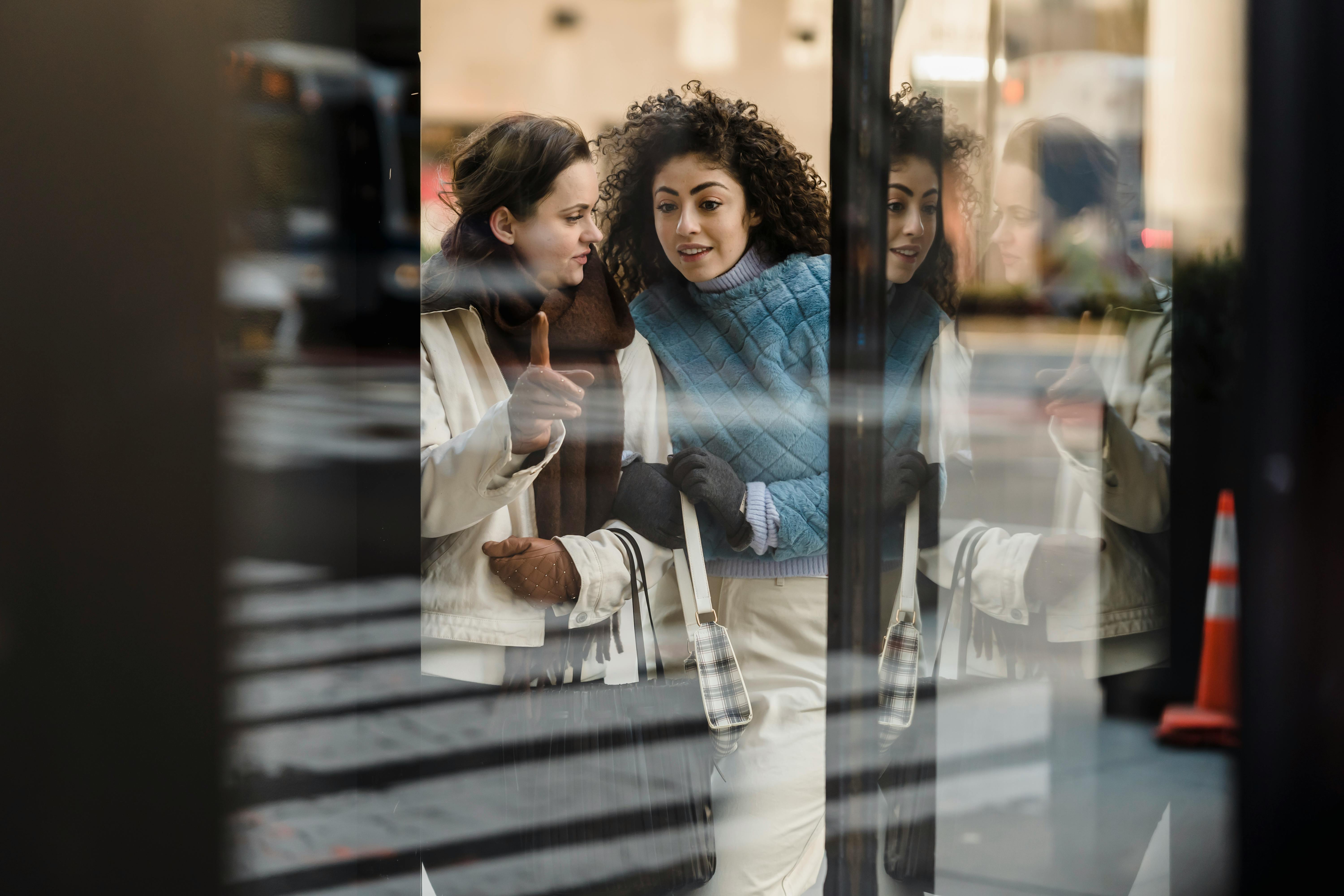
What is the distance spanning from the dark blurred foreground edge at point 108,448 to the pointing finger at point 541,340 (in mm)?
654

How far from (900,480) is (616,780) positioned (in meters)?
0.94

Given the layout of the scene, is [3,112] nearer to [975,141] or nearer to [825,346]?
[825,346]

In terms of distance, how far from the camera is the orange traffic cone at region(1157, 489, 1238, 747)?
7.42 ft

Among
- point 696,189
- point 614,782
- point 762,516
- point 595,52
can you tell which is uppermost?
point 595,52

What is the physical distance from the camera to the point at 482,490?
7.75ft

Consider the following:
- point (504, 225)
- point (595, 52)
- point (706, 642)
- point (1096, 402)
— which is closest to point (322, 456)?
point (504, 225)

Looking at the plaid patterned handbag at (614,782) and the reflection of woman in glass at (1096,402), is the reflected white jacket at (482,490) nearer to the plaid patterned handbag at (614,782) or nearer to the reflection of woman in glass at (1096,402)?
the plaid patterned handbag at (614,782)

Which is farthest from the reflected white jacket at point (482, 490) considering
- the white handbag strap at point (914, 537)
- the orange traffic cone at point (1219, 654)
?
the orange traffic cone at point (1219, 654)

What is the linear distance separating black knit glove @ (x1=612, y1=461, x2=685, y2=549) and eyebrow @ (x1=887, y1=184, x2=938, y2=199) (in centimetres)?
79

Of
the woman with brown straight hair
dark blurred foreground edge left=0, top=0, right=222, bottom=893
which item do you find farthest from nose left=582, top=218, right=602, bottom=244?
dark blurred foreground edge left=0, top=0, right=222, bottom=893

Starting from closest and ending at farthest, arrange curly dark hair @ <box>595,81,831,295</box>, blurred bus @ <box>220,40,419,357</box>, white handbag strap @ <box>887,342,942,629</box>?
blurred bus @ <box>220,40,419,357</box>
curly dark hair @ <box>595,81,831,295</box>
white handbag strap @ <box>887,342,942,629</box>

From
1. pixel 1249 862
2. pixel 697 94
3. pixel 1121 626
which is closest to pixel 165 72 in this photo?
pixel 697 94

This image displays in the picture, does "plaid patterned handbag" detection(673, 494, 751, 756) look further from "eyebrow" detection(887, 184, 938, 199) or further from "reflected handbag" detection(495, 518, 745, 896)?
"eyebrow" detection(887, 184, 938, 199)

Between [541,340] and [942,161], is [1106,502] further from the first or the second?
[541,340]
